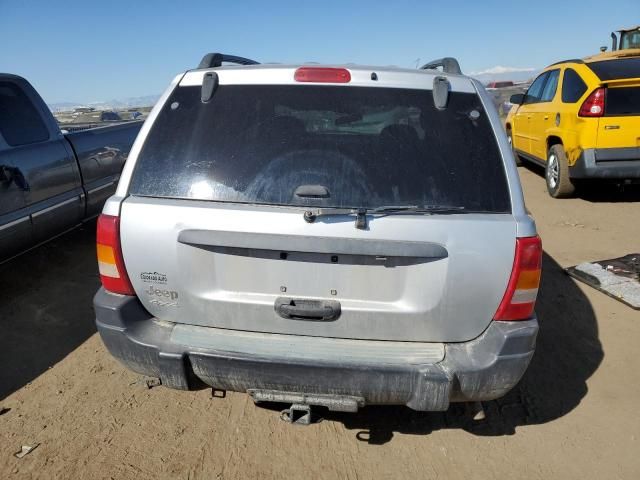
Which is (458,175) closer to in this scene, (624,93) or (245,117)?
(245,117)

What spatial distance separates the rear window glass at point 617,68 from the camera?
6.37m

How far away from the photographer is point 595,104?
20.9 ft

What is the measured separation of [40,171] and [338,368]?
379 centimetres

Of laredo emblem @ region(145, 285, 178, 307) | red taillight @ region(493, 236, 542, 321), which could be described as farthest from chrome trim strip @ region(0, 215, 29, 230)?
red taillight @ region(493, 236, 542, 321)

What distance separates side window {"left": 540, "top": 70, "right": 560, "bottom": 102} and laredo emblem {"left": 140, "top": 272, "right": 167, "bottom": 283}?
24.4ft

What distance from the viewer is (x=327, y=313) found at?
2.10m

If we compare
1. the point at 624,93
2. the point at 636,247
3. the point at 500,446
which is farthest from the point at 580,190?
the point at 500,446

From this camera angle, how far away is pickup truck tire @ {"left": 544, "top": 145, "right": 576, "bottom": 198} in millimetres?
7141

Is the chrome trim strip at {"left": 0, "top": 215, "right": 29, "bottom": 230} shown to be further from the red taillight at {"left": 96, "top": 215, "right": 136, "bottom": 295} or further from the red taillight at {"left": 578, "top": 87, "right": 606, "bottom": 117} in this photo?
the red taillight at {"left": 578, "top": 87, "right": 606, "bottom": 117}

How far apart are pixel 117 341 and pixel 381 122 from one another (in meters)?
1.67

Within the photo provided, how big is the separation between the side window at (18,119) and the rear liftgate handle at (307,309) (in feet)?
11.6

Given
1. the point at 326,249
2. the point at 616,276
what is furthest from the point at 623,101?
the point at 326,249

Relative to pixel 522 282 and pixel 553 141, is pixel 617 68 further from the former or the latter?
pixel 522 282

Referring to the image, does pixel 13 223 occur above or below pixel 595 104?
below
